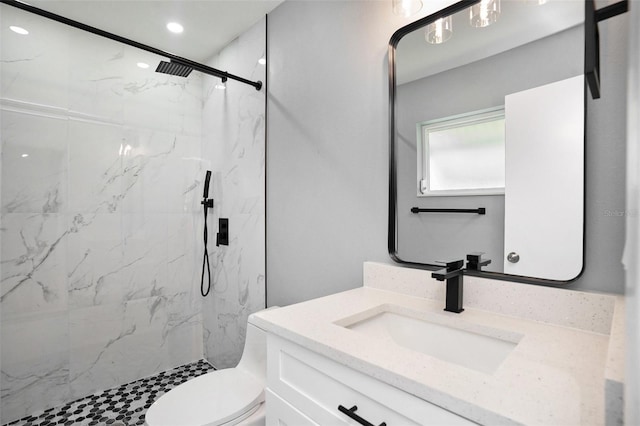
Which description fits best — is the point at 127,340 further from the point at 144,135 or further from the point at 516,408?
the point at 516,408

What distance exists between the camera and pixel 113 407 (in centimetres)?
198

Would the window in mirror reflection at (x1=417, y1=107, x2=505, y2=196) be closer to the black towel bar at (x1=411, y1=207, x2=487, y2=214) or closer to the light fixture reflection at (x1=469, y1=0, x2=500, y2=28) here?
the black towel bar at (x1=411, y1=207, x2=487, y2=214)

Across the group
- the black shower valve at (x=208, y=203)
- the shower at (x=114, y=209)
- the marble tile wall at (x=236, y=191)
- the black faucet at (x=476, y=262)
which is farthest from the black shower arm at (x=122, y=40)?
the black faucet at (x=476, y=262)

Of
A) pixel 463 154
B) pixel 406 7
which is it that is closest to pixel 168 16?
pixel 406 7

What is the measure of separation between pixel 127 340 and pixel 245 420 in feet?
4.63

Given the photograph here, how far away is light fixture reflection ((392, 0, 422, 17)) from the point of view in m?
1.24

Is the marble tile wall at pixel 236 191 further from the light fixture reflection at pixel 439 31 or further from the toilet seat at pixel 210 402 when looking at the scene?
the light fixture reflection at pixel 439 31

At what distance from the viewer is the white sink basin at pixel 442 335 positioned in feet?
2.98

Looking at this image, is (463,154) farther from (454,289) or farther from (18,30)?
(18,30)

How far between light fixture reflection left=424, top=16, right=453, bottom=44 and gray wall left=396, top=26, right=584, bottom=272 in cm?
13

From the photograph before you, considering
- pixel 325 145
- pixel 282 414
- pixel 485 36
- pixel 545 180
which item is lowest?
pixel 282 414

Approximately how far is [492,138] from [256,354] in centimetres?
137

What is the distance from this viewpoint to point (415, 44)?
4.17 ft

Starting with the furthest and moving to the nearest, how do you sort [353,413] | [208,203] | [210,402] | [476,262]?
[208,203], [210,402], [476,262], [353,413]
